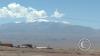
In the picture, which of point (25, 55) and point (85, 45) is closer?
point (25, 55)

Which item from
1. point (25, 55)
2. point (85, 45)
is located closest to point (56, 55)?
point (25, 55)

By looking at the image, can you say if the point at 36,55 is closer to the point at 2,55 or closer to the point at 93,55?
the point at 2,55

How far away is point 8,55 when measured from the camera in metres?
99.5

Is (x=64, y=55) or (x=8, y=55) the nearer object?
(x=8, y=55)

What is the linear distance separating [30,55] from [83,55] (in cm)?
1550

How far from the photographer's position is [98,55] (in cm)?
11269

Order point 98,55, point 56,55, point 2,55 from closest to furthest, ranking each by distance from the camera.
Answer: point 2,55, point 56,55, point 98,55

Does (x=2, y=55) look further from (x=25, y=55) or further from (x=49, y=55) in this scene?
(x=49, y=55)

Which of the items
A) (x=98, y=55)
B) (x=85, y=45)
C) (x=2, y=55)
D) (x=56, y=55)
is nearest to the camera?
(x=2, y=55)

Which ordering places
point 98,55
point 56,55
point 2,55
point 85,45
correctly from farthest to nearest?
point 85,45
point 98,55
point 56,55
point 2,55

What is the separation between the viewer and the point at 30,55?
101625mm

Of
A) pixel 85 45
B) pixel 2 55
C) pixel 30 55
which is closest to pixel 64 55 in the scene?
pixel 30 55

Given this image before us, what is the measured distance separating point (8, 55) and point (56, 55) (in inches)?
517

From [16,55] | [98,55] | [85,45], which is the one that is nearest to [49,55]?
[16,55]
